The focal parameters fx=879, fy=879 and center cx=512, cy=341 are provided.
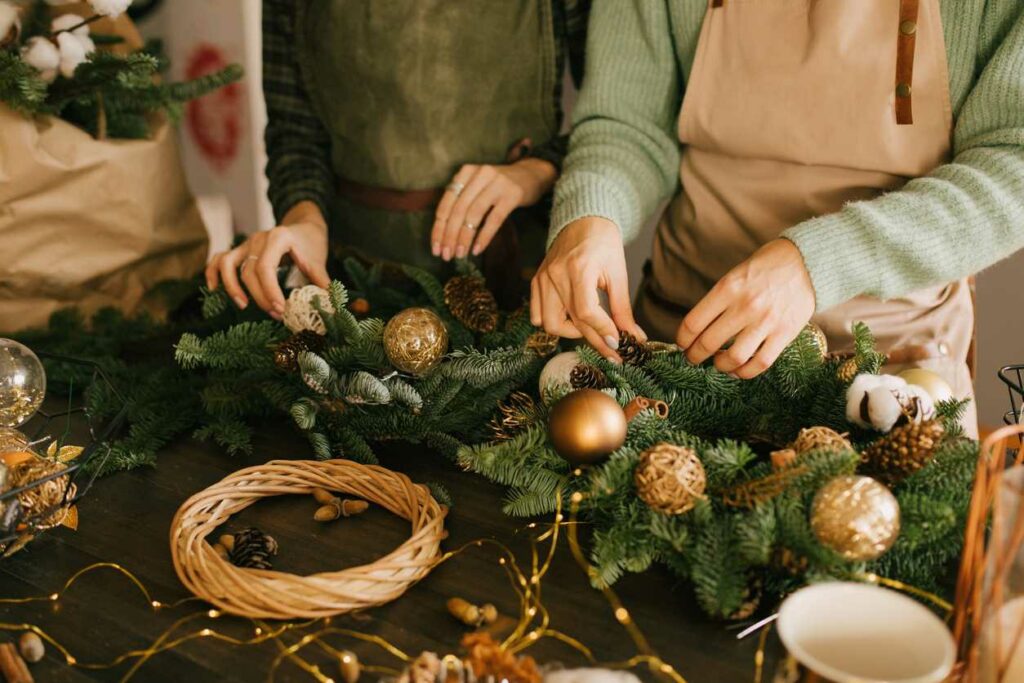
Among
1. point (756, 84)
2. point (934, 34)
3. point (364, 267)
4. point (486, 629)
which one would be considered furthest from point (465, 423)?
point (934, 34)

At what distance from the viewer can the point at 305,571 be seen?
75 cm

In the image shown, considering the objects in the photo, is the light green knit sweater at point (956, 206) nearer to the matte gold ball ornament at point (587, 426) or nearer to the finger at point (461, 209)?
the finger at point (461, 209)

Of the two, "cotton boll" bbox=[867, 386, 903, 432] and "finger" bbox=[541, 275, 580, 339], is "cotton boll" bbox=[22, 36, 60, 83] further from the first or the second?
"cotton boll" bbox=[867, 386, 903, 432]

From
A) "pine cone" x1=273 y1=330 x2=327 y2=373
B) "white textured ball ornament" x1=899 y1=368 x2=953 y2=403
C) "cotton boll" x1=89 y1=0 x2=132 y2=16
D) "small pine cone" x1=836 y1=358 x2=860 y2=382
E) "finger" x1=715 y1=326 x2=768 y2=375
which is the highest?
"cotton boll" x1=89 y1=0 x2=132 y2=16

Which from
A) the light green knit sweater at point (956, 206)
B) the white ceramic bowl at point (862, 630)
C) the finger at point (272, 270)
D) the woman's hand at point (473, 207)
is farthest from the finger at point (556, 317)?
the white ceramic bowl at point (862, 630)

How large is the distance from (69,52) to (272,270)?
41 cm

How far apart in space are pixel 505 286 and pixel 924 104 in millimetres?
562

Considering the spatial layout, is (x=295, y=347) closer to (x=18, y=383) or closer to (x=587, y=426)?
(x=18, y=383)

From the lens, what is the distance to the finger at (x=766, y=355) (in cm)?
82

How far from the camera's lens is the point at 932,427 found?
2.35ft

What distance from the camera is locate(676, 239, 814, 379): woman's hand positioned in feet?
2.68

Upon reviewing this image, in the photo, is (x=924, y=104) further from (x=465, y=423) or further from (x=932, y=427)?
(x=465, y=423)

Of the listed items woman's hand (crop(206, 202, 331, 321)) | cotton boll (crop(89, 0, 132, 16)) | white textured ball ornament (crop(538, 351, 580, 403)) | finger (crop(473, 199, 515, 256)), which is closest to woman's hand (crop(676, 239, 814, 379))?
white textured ball ornament (crop(538, 351, 580, 403))

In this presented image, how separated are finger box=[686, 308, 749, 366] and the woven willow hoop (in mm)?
290
